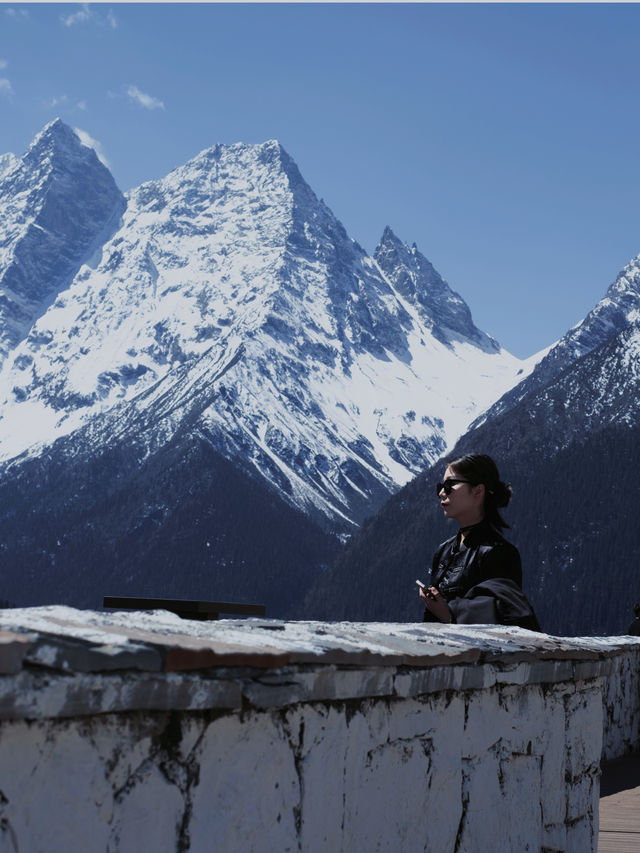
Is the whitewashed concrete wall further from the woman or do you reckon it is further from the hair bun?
the hair bun

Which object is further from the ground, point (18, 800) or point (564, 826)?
point (18, 800)

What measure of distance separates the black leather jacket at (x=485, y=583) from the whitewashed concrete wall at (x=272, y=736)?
37 cm

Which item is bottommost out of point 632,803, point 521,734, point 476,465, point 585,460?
point 632,803

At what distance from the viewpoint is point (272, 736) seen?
10.5 ft

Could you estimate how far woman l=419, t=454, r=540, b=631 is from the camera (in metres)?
5.37

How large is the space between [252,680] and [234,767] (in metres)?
0.23

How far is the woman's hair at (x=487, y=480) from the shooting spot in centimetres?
602

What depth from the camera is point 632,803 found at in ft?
28.0

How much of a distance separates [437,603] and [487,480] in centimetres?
99

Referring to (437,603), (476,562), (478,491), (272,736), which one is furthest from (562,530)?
(272,736)

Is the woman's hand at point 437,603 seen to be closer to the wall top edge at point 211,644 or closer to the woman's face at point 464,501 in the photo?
the wall top edge at point 211,644

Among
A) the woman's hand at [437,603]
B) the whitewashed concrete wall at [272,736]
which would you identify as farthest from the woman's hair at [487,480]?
the whitewashed concrete wall at [272,736]

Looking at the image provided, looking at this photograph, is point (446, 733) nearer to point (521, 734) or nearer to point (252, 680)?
point (521, 734)

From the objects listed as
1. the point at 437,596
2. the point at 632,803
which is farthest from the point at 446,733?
the point at 632,803
